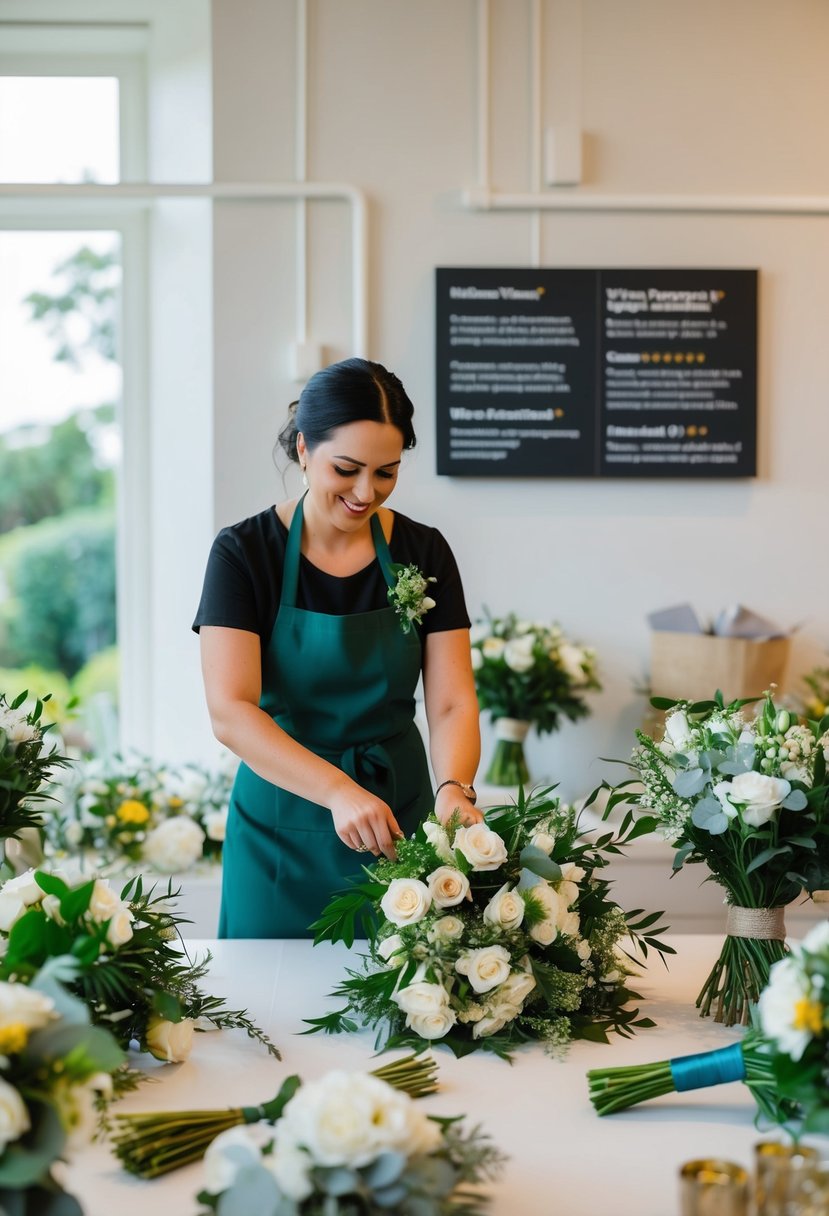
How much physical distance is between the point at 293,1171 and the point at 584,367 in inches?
112

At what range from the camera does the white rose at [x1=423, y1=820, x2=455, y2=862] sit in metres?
1.51

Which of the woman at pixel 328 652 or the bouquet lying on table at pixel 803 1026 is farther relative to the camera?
the woman at pixel 328 652

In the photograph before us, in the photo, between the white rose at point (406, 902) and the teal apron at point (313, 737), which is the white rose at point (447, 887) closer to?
the white rose at point (406, 902)

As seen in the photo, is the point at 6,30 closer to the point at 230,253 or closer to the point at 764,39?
the point at 230,253

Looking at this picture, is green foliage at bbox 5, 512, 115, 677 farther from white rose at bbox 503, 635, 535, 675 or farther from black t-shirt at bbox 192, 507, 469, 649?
black t-shirt at bbox 192, 507, 469, 649

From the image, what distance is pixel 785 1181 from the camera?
36.3 inches

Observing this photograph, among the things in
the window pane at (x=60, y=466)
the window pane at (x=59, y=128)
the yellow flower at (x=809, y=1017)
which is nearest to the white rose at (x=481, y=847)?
the yellow flower at (x=809, y=1017)

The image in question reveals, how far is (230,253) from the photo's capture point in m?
3.46

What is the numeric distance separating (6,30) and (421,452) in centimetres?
187

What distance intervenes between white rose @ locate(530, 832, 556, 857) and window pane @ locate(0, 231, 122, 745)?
2.60 m

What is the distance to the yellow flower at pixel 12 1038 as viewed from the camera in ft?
3.05

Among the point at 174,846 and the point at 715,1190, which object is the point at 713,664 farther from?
the point at 715,1190

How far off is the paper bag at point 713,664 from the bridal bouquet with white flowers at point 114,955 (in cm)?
205

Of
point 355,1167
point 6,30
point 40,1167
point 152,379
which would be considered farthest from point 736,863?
point 6,30
